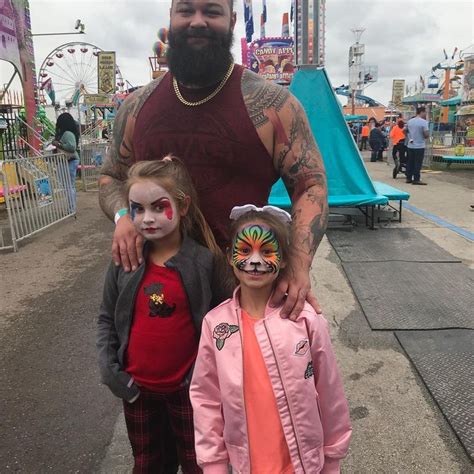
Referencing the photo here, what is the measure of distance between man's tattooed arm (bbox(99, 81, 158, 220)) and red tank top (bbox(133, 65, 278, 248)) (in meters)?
0.09

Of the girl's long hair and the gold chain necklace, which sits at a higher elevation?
the gold chain necklace

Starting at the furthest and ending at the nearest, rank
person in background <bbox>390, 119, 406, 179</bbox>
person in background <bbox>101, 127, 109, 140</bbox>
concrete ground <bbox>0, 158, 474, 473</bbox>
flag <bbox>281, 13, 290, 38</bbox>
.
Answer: flag <bbox>281, 13, 290, 38</bbox>, person in background <bbox>101, 127, 109, 140</bbox>, person in background <bbox>390, 119, 406, 179</bbox>, concrete ground <bbox>0, 158, 474, 473</bbox>

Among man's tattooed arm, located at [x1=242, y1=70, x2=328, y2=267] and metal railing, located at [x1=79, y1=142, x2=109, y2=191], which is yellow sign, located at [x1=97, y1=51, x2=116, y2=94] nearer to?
metal railing, located at [x1=79, y1=142, x2=109, y2=191]

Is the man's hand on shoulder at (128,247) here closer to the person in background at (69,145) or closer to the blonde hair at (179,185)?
the blonde hair at (179,185)

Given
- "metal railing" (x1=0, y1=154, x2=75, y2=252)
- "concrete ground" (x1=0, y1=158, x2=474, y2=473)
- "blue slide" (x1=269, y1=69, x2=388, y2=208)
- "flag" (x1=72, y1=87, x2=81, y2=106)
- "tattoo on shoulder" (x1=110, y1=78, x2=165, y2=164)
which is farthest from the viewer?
"flag" (x1=72, y1=87, x2=81, y2=106)

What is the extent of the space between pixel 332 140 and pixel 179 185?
21.1 feet

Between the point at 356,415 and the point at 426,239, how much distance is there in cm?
445

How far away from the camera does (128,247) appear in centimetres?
160

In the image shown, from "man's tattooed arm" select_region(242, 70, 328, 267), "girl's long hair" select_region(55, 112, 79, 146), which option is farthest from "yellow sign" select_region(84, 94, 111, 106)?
"man's tattooed arm" select_region(242, 70, 328, 267)

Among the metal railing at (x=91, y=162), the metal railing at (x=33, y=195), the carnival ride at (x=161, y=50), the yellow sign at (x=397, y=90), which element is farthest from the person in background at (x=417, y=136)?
the yellow sign at (x=397, y=90)

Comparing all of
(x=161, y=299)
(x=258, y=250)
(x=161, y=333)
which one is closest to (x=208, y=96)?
(x=258, y=250)

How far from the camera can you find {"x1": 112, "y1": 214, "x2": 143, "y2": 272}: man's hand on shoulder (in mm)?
1598

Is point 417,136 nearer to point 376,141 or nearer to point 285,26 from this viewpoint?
point 376,141

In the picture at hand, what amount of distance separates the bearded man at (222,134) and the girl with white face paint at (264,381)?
117mm
